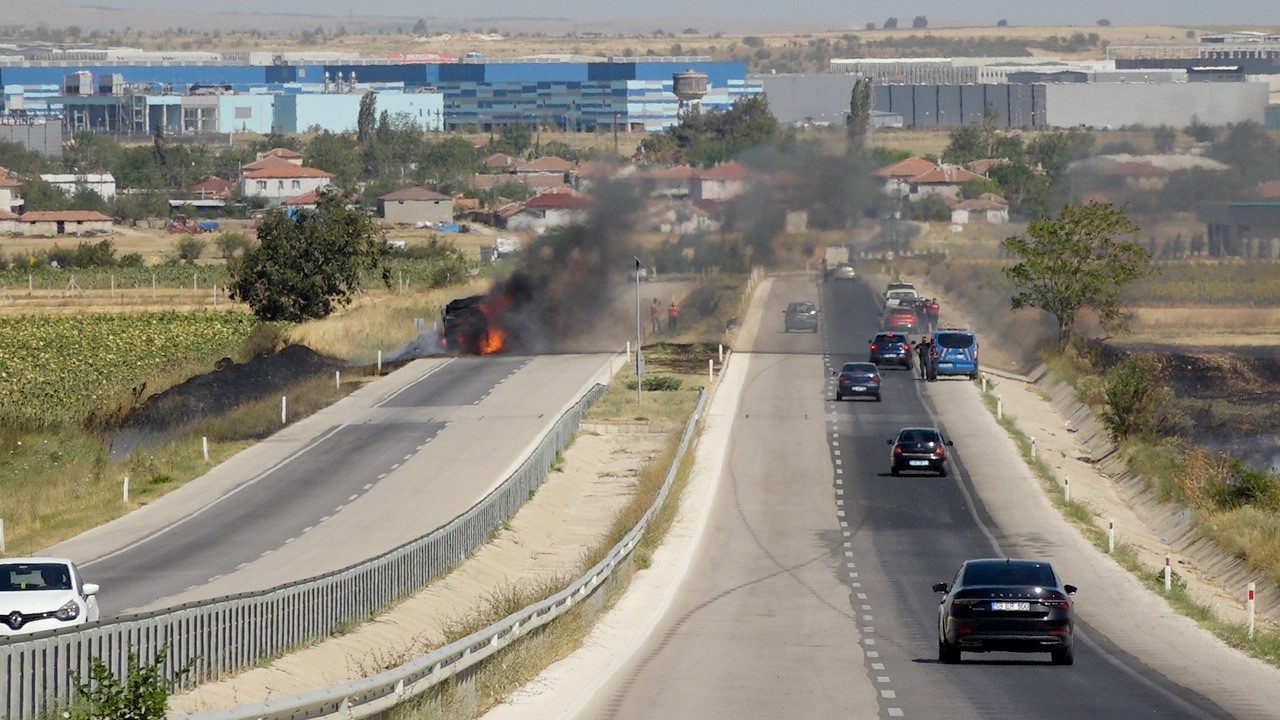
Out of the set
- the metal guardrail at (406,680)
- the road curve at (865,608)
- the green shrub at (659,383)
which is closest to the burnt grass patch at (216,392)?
the green shrub at (659,383)

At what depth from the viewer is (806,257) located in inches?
3487

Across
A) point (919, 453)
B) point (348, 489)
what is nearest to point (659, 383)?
point (919, 453)

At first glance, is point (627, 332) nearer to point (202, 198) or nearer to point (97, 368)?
point (97, 368)

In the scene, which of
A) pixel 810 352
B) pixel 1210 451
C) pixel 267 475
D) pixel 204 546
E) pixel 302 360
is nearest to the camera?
pixel 204 546

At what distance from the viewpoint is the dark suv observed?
2933 inches

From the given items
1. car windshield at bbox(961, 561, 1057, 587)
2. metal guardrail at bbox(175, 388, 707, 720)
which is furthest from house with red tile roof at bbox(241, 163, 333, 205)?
car windshield at bbox(961, 561, 1057, 587)

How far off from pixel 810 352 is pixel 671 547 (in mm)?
40510

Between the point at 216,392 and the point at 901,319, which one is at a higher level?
the point at 901,319

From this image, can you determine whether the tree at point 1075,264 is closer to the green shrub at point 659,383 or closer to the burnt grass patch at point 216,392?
the green shrub at point 659,383

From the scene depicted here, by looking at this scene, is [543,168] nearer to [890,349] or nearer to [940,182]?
[940,182]

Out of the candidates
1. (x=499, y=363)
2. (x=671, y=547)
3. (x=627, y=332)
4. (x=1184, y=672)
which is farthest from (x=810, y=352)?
(x=1184, y=672)

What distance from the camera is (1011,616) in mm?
24609

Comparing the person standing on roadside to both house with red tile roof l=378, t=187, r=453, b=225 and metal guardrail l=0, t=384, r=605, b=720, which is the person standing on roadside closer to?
metal guardrail l=0, t=384, r=605, b=720

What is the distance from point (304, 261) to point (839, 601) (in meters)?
61.1
